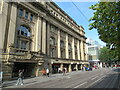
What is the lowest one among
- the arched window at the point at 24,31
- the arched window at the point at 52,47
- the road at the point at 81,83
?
the road at the point at 81,83

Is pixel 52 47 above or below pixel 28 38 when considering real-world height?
below

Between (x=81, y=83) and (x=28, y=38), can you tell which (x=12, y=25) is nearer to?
(x=28, y=38)

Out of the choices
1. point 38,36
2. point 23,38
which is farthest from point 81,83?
point 38,36

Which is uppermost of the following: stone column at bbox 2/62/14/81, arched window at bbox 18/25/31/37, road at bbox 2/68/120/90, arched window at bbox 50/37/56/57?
arched window at bbox 18/25/31/37

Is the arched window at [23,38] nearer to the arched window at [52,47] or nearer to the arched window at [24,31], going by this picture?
the arched window at [24,31]

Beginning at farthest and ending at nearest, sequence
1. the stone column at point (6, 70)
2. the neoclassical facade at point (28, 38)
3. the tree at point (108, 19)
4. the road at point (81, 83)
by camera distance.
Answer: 1. the neoclassical facade at point (28, 38)
2. the stone column at point (6, 70)
3. the road at point (81, 83)
4. the tree at point (108, 19)

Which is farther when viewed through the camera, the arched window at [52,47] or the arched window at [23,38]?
the arched window at [52,47]

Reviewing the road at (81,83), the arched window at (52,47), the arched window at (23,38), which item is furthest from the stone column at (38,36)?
the road at (81,83)

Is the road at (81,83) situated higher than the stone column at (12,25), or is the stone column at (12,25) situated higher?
the stone column at (12,25)

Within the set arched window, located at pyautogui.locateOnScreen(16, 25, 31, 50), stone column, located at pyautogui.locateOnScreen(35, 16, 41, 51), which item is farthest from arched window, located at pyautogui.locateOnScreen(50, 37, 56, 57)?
arched window, located at pyautogui.locateOnScreen(16, 25, 31, 50)

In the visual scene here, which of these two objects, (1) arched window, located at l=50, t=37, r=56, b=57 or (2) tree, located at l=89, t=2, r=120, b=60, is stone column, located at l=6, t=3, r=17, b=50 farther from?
(2) tree, located at l=89, t=2, r=120, b=60

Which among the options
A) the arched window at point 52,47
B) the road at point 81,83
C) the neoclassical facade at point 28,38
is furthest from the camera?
the arched window at point 52,47

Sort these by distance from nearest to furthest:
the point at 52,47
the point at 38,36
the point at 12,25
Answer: the point at 12,25 → the point at 38,36 → the point at 52,47

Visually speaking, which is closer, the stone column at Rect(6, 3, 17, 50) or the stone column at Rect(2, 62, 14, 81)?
the stone column at Rect(2, 62, 14, 81)
